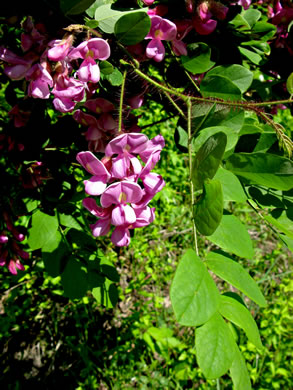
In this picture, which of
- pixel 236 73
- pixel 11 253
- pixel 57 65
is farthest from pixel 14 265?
pixel 236 73

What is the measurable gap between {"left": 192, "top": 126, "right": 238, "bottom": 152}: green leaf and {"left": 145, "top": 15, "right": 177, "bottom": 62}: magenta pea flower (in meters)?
0.15

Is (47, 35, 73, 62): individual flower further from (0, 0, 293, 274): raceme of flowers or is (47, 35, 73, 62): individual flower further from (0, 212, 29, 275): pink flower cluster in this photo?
(0, 212, 29, 275): pink flower cluster

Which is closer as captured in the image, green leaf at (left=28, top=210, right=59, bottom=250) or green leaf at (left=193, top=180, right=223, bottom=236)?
green leaf at (left=193, top=180, right=223, bottom=236)

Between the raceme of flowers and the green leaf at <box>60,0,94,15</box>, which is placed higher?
the green leaf at <box>60,0,94,15</box>

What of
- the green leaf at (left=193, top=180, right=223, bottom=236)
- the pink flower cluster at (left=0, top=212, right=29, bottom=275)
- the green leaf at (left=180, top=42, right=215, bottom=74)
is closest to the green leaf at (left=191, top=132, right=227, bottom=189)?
the green leaf at (left=193, top=180, right=223, bottom=236)

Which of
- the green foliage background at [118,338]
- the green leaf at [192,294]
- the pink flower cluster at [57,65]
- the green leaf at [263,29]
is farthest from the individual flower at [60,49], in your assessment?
the green foliage background at [118,338]

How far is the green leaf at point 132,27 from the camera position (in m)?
0.47

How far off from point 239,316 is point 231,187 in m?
0.19

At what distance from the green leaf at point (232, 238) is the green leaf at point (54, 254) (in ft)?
1.18

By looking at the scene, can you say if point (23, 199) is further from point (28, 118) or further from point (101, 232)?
point (101, 232)

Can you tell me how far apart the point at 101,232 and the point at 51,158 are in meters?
0.32

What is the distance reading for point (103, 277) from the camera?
2.43 feet

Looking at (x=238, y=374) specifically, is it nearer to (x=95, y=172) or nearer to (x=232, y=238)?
(x=232, y=238)

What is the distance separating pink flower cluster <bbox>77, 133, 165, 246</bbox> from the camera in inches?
19.3
